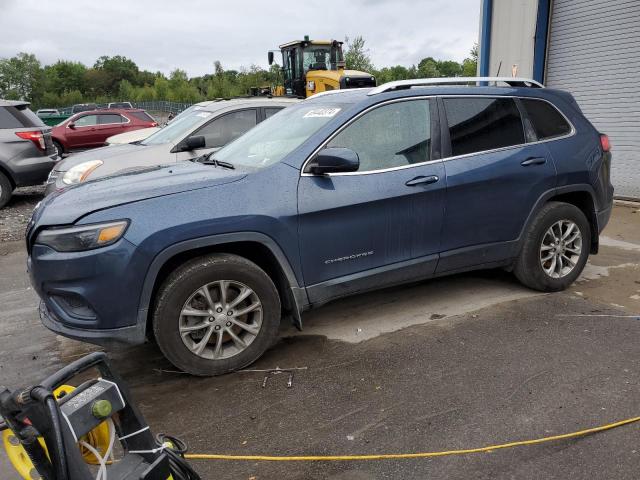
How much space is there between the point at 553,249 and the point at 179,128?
499 cm

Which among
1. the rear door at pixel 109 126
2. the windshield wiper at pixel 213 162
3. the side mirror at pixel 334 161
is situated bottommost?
the rear door at pixel 109 126

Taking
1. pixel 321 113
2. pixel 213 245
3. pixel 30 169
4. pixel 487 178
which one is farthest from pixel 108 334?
pixel 30 169

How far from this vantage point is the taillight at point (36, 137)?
9.94 metres

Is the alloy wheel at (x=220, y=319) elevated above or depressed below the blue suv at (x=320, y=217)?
below

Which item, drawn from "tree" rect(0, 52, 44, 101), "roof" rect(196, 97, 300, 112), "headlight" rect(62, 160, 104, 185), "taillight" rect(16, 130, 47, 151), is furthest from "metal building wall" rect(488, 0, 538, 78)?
"tree" rect(0, 52, 44, 101)

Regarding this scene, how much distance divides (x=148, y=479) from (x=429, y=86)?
356cm

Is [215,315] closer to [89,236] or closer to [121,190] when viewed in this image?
[89,236]

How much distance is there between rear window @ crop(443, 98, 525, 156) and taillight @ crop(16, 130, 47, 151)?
849cm

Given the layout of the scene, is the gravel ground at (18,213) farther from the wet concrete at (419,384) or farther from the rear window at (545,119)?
the rear window at (545,119)

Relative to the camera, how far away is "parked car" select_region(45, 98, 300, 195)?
6.84 meters

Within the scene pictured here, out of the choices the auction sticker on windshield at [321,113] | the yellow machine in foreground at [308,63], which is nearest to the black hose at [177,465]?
the auction sticker on windshield at [321,113]

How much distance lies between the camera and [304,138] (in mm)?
3871

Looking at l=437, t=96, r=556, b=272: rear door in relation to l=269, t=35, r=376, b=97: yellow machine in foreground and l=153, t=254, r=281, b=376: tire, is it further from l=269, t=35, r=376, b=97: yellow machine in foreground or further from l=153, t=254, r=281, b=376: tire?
l=269, t=35, r=376, b=97: yellow machine in foreground

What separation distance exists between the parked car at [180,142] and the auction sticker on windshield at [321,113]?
277 cm
